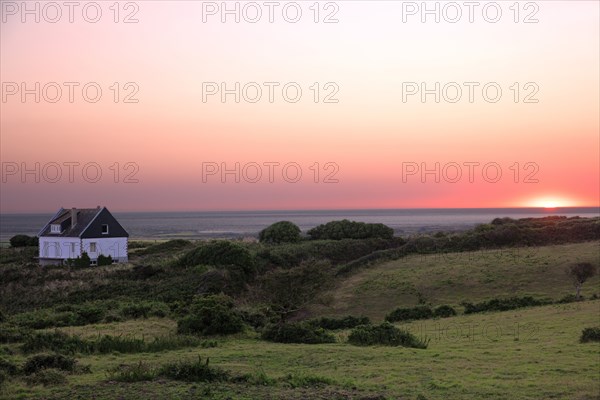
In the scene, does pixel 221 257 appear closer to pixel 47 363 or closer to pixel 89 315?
pixel 89 315

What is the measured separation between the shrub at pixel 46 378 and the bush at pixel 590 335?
2102 centimetres

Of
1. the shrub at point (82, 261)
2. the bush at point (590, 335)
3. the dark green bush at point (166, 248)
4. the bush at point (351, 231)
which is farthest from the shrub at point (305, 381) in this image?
the bush at point (351, 231)

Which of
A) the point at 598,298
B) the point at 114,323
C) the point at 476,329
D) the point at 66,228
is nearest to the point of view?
the point at 476,329

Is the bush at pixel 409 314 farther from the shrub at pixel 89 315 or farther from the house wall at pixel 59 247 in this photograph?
the house wall at pixel 59 247

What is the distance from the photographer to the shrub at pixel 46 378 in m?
17.4

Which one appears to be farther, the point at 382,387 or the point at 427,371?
the point at 427,371

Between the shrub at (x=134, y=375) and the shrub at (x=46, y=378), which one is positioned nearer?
the shrub at (x=46, y=378)

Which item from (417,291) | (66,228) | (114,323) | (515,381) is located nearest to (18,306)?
(114,323)

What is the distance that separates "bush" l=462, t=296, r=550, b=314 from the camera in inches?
1540

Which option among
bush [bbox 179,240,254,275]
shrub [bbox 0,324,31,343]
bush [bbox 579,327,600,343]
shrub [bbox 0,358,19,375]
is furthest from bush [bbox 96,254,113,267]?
bush [bbox 579,327,600,343]

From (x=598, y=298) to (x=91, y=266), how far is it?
4662 cm

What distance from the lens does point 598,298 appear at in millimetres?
39219

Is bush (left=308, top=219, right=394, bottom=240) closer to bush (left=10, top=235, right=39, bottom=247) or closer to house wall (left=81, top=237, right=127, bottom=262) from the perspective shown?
house wall (left=81, top=237, right=127, bottom=262)

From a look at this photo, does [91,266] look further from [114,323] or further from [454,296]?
[454,296]
